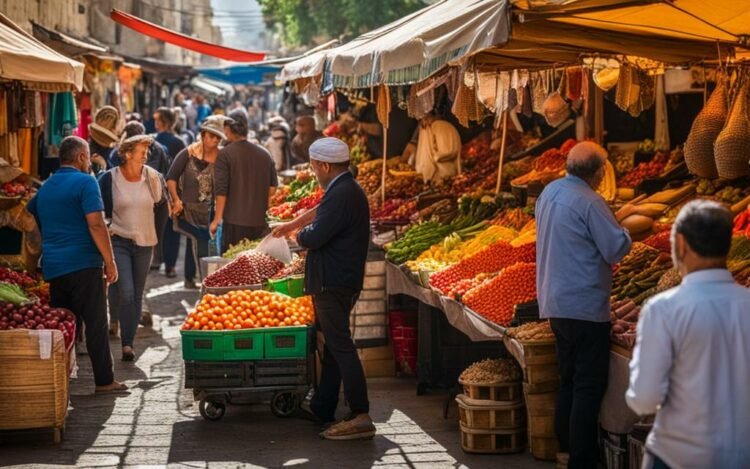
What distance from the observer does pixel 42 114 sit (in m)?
15.9

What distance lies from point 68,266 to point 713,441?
19.9 ft

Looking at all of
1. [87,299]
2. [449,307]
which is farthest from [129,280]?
[449,307]

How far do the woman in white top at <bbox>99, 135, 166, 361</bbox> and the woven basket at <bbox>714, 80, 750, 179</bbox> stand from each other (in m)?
5.16

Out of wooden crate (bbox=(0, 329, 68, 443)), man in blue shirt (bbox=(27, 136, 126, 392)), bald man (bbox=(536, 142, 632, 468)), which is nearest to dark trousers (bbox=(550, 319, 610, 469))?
bald man (bbox=(536, 142, 632, 468))

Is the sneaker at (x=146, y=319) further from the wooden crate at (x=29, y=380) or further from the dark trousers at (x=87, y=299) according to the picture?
the wooden crate at (x=29, y=380)

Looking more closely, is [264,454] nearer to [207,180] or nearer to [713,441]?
[713,441]

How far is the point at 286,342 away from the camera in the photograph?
8.91 meters

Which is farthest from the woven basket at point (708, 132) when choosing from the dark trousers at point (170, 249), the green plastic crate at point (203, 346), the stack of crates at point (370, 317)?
the dark trousers at point (170, 249)

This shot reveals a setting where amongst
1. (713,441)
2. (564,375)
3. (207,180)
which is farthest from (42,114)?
(713,441)

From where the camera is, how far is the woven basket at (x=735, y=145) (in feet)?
28.5

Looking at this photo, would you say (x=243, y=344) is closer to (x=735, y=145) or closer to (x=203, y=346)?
(x=203, y=346)

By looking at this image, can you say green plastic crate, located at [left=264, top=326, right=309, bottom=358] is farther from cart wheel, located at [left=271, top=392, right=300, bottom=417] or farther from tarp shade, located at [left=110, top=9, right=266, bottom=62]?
tarp shade, located at [left=110, top=9, right=266, bottom=62]

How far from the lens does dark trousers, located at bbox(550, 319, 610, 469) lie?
707 centimetres

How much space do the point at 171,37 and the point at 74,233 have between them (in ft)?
36.0
